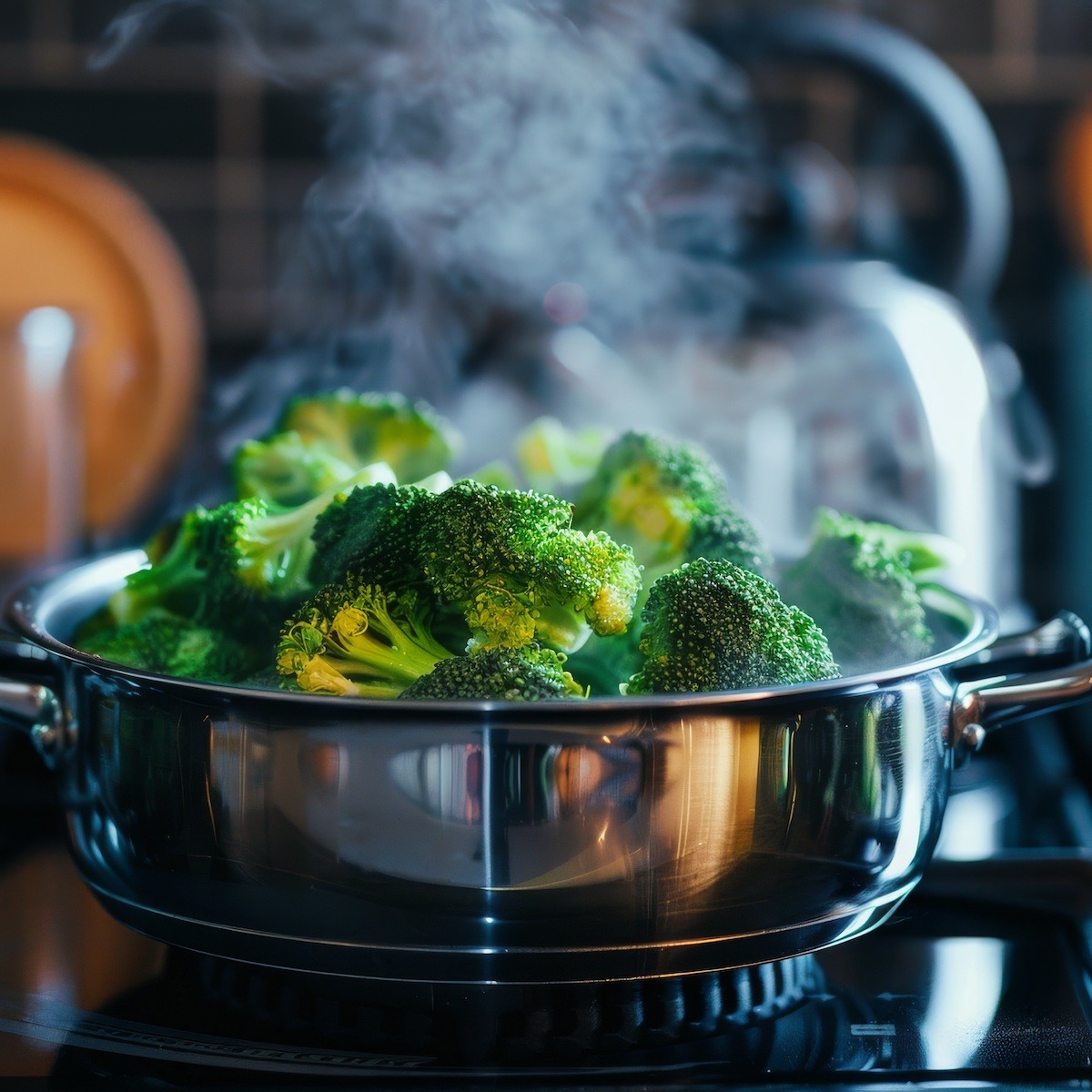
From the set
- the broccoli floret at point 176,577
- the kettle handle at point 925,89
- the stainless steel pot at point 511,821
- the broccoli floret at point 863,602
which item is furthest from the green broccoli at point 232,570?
the kettle handle at point 925,89

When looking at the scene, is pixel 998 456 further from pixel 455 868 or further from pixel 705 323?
pixel 455 868

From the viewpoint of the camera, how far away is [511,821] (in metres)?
0.45

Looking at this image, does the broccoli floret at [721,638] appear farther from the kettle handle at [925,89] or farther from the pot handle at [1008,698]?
the kettle handle at [925,89]

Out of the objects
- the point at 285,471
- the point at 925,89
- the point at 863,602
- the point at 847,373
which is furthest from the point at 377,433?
Result: the point at 925,89

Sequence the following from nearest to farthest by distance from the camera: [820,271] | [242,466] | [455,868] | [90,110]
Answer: [455,868] → [242,466] → [820,271] → [90,110]

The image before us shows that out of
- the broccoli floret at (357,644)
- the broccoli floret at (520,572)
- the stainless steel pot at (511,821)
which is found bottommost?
the stainless steel pot at (511,821)

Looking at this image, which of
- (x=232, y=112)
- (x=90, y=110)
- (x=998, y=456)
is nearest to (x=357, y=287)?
(x=232, y=112)

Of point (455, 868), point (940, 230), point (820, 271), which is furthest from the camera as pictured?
point (940, 230)

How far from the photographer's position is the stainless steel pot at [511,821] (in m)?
0.45

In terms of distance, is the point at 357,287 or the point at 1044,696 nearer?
the point at 1044,696

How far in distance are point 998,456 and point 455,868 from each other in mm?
905

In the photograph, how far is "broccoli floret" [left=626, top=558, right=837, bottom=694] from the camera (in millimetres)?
513

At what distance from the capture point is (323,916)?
1.56 feet

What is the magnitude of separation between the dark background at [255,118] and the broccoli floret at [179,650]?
1.22 m
